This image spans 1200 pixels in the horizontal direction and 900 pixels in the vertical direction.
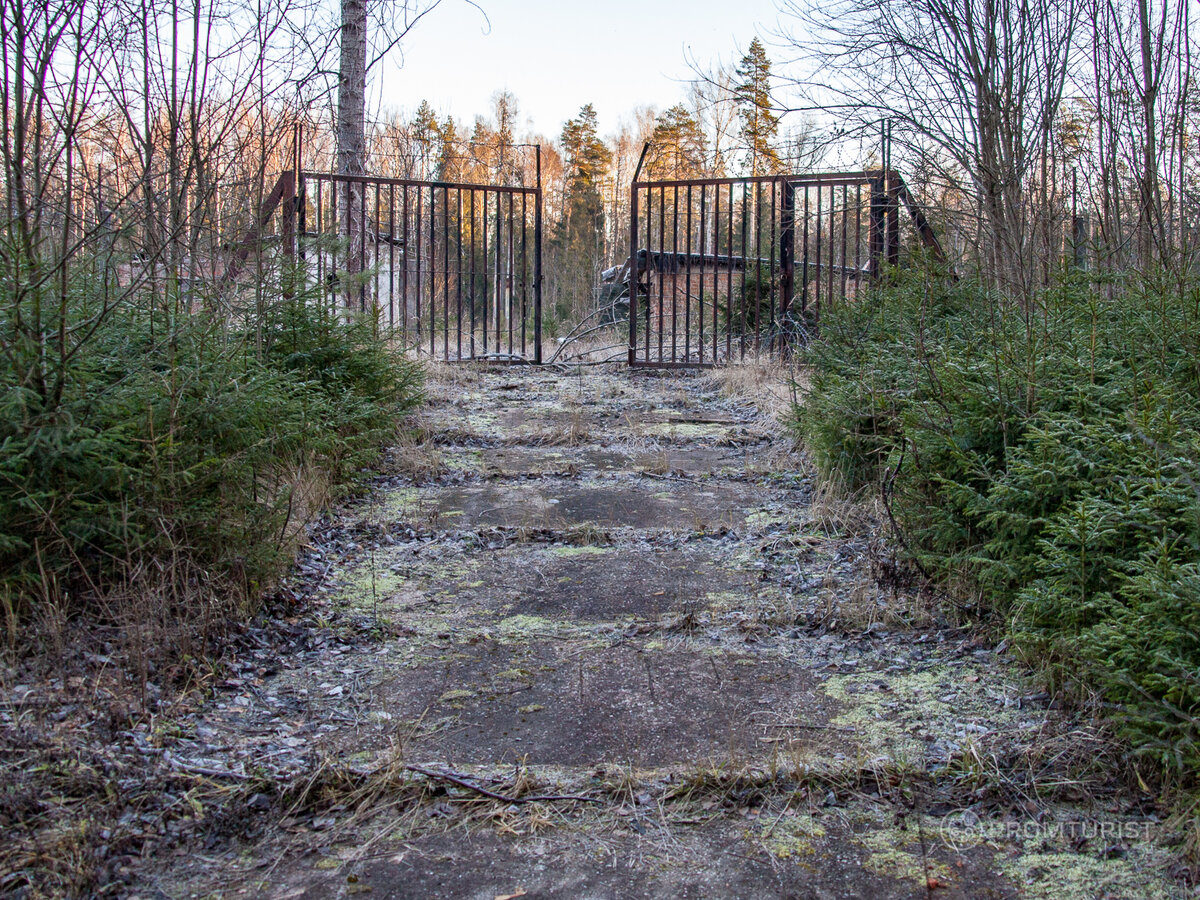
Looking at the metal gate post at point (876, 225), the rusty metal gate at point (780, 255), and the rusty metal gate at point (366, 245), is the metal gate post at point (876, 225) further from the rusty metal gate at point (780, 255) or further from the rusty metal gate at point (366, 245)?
the rusty metal gate at point (366, 245)

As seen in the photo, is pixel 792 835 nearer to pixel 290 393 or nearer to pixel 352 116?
pixel 290 393

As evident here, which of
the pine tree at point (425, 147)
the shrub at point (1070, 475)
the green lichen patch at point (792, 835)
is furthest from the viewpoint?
the pine tree at point (425, 147)

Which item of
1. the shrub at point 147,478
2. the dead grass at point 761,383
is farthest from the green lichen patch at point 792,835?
the dead grass at point 761,383

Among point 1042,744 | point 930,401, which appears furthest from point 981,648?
point 930,401

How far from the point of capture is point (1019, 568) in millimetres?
3395

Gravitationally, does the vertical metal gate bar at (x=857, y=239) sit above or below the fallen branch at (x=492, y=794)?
above

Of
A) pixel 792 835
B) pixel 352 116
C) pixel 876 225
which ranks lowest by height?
pixel 792 835

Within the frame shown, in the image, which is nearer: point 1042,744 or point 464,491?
point 1042,744

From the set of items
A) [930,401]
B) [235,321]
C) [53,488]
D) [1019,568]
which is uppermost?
[235,321]

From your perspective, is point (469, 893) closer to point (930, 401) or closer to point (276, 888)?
point (276, 888)

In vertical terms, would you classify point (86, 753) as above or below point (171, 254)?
below

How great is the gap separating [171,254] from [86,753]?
239cm

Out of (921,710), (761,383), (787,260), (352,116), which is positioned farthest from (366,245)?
(921,710)

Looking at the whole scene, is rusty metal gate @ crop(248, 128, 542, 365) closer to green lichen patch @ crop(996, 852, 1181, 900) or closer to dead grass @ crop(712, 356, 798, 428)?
dead grass @ crop(712, 356, 798, 428)
